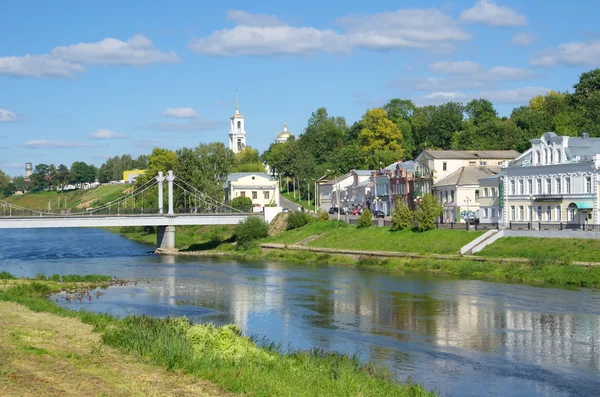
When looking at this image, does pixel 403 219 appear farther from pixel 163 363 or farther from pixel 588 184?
pixel 163 363

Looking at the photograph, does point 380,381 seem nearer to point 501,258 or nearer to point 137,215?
point 501,258

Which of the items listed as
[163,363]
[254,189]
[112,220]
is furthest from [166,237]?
[163,363]

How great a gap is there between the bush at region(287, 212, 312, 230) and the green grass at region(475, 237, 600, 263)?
106ft

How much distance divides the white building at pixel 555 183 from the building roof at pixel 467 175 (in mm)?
10151

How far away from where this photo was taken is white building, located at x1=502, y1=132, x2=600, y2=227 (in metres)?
61.9

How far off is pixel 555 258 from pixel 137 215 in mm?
48145

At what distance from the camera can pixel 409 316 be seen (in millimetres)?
40312

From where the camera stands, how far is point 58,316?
1268 inches

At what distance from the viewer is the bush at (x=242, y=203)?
107 metres

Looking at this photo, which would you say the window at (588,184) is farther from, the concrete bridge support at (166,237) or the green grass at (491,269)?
the concrete bridge support at (166,237)

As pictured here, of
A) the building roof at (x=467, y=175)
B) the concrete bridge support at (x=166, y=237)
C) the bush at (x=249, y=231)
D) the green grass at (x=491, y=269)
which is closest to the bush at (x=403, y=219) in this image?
the green grass at (x=491, y=269)

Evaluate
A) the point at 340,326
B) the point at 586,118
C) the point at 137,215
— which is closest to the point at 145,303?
the point at 340,326

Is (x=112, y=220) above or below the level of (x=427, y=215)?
below

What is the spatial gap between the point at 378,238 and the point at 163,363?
174 feet
